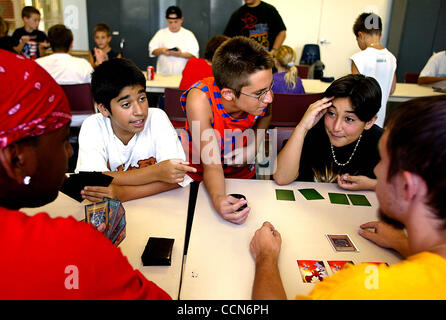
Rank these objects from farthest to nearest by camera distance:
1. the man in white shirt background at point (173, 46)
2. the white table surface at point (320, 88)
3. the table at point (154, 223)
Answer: the man in white shirt background at point (173, 46) < the white table surface at point (320, 88) < the table at point (154, 223)

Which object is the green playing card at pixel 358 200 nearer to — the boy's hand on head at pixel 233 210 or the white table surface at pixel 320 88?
the boy's hand on head at pixel 233 210

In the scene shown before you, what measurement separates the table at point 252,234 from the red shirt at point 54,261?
1.22ft

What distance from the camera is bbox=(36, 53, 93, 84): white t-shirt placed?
11.6 feet

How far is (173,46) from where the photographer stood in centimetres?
539

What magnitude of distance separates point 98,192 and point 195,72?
226 centimetres

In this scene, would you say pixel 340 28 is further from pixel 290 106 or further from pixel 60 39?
pixel 60 39

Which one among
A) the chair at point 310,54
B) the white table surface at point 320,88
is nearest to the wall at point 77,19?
the white table surface at point 320,88

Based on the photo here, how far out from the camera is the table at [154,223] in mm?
1069


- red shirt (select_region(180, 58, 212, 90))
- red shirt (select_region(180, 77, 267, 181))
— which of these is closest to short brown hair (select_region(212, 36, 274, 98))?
red shirt (select_region(180, 77, 267, 181))

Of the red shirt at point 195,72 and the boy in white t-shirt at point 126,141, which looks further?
the red shirt at point 195,72

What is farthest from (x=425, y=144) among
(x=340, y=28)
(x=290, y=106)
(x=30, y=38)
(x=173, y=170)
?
(x=340, y=28)

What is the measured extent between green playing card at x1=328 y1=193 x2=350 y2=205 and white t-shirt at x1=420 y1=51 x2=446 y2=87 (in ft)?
13.1

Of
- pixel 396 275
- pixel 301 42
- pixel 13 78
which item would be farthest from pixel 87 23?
pixel 396 275

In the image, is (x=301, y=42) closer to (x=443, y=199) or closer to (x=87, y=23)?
(x=87, y=23)
